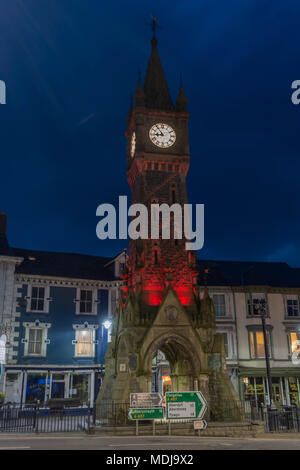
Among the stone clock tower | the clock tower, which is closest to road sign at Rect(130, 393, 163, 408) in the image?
the stone clock tower

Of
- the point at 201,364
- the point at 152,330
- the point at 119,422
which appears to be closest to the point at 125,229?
the point at 152,330

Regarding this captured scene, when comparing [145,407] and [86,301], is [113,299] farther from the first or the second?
[145,407]

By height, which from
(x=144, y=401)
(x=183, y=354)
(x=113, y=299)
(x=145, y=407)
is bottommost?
(x=145, y=407)

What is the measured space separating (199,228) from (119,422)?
13100mm

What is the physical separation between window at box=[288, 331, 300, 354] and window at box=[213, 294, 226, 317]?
641cm

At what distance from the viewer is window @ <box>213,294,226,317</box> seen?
132ft

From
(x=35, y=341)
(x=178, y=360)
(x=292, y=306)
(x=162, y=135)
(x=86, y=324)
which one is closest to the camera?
(x=178, y=360)

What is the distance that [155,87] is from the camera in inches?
1250

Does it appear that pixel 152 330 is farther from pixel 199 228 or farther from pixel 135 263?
pixel 199 228

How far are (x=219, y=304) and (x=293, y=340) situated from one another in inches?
293

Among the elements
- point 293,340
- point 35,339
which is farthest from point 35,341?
point 293,340

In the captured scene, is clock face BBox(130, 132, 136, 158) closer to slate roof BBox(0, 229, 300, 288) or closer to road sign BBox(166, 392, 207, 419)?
slate roof BBox(0, 229, 300, 288)

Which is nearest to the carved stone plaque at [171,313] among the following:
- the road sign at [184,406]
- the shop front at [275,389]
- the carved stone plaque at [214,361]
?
the carved stone plaque at [214,361]

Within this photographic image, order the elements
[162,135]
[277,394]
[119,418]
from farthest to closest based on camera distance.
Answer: [277,394], [162,135], [119,418]
